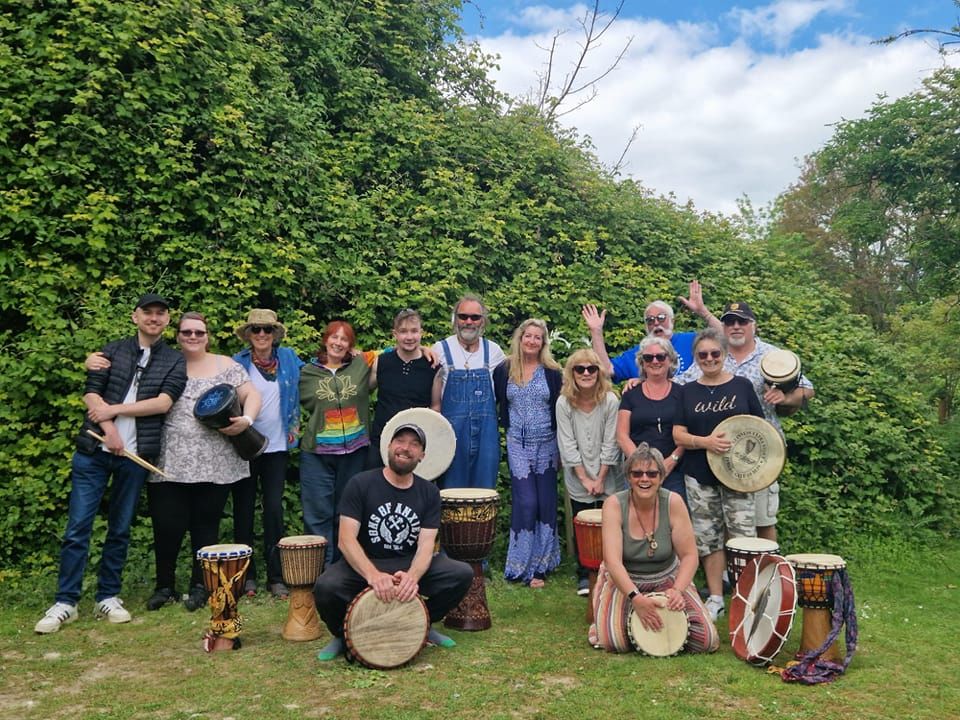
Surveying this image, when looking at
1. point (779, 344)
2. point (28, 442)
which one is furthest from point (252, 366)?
point (779, 344)

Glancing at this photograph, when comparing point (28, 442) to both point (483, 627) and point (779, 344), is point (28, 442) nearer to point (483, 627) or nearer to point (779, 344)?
point (483, 627)

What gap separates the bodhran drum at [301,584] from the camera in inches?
190

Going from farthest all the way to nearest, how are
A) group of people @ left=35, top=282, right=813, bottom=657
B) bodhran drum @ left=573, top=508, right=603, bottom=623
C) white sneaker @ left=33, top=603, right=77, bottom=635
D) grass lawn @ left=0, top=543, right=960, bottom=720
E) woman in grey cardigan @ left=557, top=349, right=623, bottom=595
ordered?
woman in grey cardigan @ left=557, top=349, right=623, bottom=595 → bodhran drum @ left=573, top=508, right=603, bottom=623 → white sneaker @ left=33, top=603, right=77, bottom=635 → group of people @ left=35, top=282, right=813, bottom=657 → grass lawn @ left=0, top=543, right=960, bottom=720

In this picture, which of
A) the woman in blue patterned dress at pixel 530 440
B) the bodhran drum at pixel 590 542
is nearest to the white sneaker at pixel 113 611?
the woman in blue patterned dress at pixel 530 440

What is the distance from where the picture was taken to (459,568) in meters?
4.62

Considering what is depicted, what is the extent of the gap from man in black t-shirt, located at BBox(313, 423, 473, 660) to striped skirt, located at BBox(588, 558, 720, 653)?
768 mm

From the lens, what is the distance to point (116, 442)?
201 inches

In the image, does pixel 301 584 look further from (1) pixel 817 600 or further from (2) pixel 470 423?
(1) pixel 817 600

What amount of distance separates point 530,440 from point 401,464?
165cm

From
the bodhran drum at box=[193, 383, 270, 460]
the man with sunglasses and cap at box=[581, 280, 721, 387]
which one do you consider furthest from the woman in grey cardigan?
the bodhran drum at box=[193, 383, 270, 460]

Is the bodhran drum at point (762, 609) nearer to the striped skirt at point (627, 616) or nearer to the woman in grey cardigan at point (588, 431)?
the striped skirt at point (627, 616)

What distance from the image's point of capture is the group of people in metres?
4.54

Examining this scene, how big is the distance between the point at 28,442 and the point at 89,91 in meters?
2.98

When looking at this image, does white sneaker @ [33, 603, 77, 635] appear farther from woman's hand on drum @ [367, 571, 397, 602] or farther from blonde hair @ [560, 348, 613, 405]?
blonde hair @ [560, 348, 613, 405]
